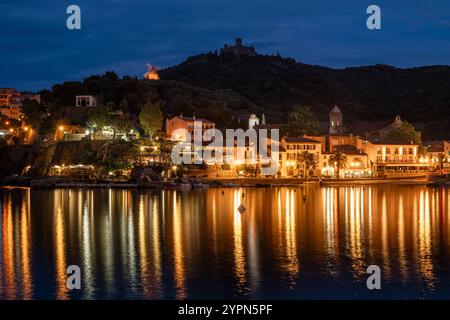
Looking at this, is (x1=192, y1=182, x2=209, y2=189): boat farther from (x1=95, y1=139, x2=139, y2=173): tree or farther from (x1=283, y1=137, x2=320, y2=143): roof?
(x1=283, y1=137, x2=320, y2=143): roof

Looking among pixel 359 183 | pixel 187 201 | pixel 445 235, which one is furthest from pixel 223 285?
pixel 359 183

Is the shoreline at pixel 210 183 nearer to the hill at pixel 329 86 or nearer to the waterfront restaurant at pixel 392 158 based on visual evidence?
the waterfront restaurant at pixel 392 158

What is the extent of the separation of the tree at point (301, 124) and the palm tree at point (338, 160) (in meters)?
8.75

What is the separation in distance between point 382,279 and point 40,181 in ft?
176

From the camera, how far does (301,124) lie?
85000 millimetres

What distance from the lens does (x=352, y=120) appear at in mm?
131000

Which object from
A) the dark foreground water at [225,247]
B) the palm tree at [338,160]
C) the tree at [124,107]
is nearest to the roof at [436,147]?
the palm tree at [338,160]

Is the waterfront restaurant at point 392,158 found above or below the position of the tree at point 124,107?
below

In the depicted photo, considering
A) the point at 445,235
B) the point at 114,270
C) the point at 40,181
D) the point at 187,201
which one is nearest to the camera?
the point at 114,270

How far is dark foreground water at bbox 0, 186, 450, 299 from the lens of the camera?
2133cm

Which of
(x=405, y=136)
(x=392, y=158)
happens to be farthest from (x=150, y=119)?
(x=405, y=136)

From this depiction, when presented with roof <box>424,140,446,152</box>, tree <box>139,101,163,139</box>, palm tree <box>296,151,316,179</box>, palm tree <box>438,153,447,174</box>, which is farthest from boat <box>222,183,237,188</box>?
roof <box>424,140,446,152</box>

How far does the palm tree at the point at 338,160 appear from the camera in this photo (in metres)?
74.0

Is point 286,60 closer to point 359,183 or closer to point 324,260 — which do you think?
point 359,183
